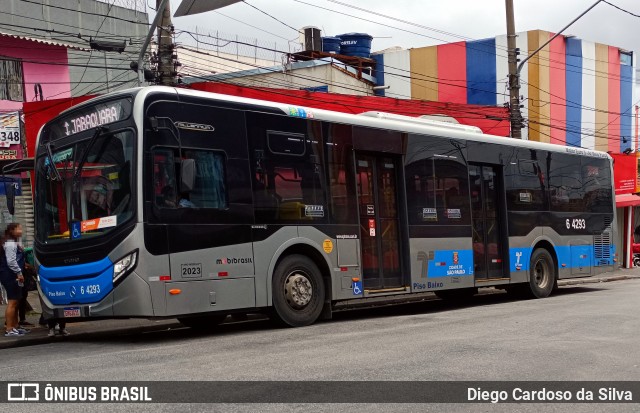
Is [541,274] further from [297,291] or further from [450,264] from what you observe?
[297,291]

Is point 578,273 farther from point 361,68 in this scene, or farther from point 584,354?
point 361,68

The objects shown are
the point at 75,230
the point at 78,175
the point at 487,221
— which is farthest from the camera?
the point at 487,221

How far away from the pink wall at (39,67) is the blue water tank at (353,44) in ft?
51.7

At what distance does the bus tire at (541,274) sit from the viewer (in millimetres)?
17297

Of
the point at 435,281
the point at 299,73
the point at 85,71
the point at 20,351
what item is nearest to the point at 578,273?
the point at 435,281

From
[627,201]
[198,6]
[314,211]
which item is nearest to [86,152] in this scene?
[314,211]

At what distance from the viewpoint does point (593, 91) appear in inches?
1572

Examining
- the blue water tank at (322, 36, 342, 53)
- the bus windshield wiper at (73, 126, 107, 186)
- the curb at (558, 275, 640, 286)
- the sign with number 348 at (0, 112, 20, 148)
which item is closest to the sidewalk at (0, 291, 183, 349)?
the bus windshield wiper at (73, 126, 107, 186)

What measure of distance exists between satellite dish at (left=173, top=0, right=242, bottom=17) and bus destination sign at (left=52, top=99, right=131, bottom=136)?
7.33 meters

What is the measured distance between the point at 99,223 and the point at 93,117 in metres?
1.60

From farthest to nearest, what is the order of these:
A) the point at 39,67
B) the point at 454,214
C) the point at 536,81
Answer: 1. the point at 536,81
2. the point at 39,67
3. the point at 454,214

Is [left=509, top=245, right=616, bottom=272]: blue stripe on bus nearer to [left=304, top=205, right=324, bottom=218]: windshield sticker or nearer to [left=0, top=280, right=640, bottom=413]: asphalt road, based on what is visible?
[left=0, top=280, right=640, bottom=413]: asphalt road

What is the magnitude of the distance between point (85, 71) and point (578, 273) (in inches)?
761

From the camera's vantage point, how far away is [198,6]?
17844mm
